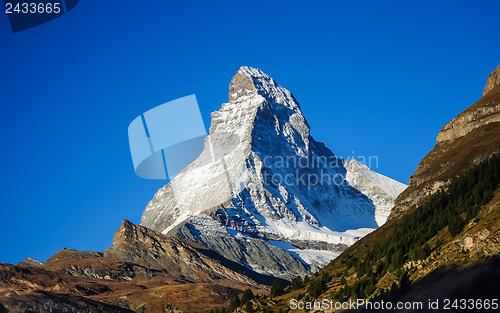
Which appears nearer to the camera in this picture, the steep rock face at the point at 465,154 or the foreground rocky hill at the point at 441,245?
the foreground rocky hill at the point at 441,245

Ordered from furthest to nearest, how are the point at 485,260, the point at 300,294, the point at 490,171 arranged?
the point at 300,294 → the point at 490,171 → the point at 485,260

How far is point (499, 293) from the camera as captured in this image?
283 feet

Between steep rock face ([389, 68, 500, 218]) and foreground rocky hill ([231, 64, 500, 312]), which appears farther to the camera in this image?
steep rock face ([389, 68, 500, 218])

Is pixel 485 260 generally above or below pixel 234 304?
below

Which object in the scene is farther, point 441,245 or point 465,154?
point 465,154

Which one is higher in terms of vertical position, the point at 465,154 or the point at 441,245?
the point at 465,154

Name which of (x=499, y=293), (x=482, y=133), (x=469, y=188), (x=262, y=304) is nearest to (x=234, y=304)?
(x=262, y=304)

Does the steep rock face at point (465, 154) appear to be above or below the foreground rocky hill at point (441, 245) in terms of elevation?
above

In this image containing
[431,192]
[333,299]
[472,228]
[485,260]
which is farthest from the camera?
[431,192]

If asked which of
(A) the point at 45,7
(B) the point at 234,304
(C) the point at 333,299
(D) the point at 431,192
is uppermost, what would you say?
(A) the point at 45,7

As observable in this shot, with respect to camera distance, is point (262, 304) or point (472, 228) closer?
point (472, 228)

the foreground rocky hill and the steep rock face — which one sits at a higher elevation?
the steep rock face

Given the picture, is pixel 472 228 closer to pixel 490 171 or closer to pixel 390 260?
pixel 390 260

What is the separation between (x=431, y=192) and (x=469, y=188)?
1171 inches
